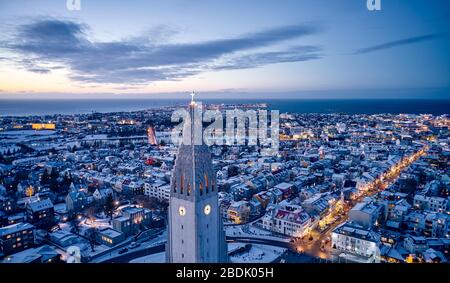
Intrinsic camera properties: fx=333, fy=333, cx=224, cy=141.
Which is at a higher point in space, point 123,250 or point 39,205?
point 39,205

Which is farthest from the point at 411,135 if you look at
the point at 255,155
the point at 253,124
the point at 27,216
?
the point at 27,216

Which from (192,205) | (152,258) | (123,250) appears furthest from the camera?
(123,250)

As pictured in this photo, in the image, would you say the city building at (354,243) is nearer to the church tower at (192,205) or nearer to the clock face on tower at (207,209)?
the church tower at (192,205)

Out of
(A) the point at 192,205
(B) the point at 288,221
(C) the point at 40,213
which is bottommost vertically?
(B) the point at 288,221

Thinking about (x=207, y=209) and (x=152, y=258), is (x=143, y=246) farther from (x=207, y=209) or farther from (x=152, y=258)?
(x=207, y=209)

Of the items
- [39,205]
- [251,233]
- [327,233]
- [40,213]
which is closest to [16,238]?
[40,213]

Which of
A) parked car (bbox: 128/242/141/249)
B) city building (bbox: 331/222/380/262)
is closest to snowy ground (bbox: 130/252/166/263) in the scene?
parked car (bbox: 128/242/141/249)

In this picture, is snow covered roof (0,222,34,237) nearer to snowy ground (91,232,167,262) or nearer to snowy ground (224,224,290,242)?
snowy ground (91,232,167,262)
